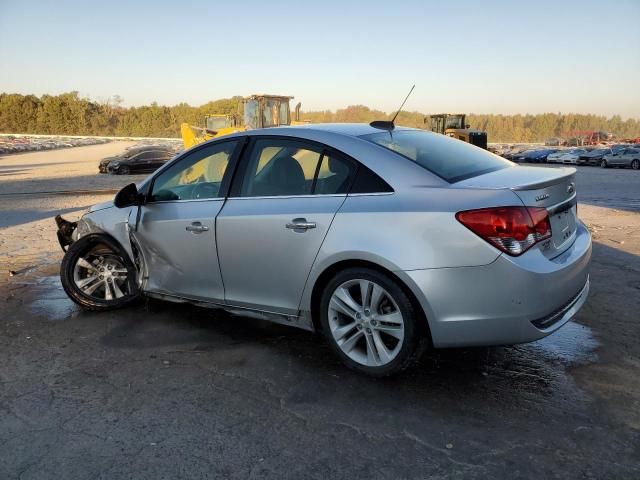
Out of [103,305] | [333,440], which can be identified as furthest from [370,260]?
[103,305]

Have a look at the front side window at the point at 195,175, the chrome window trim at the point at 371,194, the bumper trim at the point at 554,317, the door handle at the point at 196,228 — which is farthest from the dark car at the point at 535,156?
the chrome window trim at the point at 371,194

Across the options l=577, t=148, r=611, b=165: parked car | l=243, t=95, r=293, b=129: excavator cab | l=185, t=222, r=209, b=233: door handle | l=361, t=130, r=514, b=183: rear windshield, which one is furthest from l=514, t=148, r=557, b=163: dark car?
l=185, t=222, r=209, b=233: door handle

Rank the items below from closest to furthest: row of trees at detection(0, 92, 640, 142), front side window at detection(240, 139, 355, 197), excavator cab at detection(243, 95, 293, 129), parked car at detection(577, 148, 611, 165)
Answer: front side window at detection(240, 139, 355, 197)
excavator cab at detection(243, 95, 293, 129)
parked car at detection(577, 148, 611, 165)
row of trees at detection(0, 92, 640, 142)

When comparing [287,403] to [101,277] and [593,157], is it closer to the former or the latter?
[101,277]

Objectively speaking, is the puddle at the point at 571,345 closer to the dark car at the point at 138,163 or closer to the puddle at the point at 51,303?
the puddle at the point at 51,303

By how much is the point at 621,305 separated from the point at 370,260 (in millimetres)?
2943

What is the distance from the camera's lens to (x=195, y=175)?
4.55 m

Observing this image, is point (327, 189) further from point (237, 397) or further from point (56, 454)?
point (56, 454)

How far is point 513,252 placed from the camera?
2.98m

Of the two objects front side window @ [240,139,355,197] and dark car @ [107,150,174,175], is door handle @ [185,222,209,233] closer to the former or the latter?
front side window @ [240,139,355,197]

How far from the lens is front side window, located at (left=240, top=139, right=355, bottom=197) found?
359 centimetres

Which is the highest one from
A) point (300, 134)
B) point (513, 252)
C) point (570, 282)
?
point (300, 134)

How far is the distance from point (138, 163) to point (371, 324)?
25577 mm

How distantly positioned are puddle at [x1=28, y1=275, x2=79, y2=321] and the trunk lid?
3.75m
